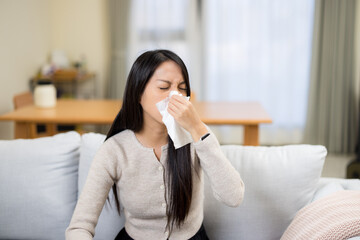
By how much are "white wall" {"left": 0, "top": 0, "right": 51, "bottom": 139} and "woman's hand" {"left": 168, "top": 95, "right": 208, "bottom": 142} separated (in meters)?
3.07

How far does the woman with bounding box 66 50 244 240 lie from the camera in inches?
→ 47.9

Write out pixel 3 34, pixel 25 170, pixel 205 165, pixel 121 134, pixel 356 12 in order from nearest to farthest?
pixel 205 165 < pixel 121 134 < pixel 25 170 < pixel 3 34 < pixel 356 12

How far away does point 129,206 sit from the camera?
1314 millimetres

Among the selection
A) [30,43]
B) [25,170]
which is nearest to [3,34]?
[30,43]

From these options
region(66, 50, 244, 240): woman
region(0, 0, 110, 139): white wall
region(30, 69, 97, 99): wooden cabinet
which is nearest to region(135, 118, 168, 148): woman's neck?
region(66, 50, 244, 240): woman

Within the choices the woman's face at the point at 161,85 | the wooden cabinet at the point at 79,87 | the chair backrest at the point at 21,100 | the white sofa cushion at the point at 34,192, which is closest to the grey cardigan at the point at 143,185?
the woman's face at the point at 161,85

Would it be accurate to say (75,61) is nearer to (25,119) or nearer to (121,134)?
(25,119)

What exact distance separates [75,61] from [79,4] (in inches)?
27.0

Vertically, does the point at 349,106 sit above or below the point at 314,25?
below

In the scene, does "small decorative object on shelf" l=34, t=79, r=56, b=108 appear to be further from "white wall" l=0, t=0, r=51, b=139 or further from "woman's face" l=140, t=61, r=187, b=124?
"woman's face" l=140, t=61, r=187, b=124

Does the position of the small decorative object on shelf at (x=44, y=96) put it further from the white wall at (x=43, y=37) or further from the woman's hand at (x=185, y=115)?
the woman's hand at (x=185, y=115)

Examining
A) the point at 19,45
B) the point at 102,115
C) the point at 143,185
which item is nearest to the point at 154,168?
the point at 143,185

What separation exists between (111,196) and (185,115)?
0.60m

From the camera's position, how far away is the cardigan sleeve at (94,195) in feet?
3.92
